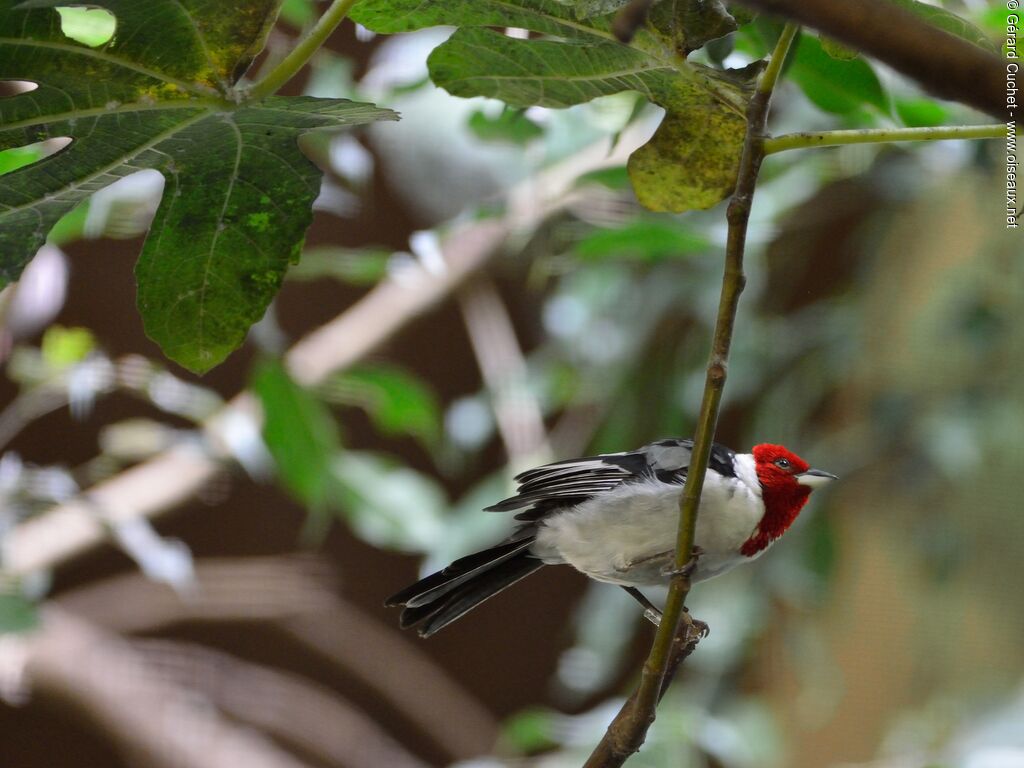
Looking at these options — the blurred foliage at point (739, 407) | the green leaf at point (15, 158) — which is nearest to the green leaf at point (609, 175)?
the blurred foliage at point (739, 407)

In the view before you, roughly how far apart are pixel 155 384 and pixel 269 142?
134 centimetres

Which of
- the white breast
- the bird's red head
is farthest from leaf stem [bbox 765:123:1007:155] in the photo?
the bird's red head

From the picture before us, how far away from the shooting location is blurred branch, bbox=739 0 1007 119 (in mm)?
292

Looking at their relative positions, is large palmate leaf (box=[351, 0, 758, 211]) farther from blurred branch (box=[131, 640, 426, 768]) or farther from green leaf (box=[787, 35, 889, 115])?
blurred branch (box=[131, 640, 426, 768])

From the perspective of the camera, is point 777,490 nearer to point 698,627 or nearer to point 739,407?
point 698,627

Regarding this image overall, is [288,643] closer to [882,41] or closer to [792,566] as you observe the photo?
[792,566]

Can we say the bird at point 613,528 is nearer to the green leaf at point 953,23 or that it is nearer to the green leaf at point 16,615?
the green leaf at point 953,23

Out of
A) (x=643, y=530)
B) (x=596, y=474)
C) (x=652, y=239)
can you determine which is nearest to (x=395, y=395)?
(x=652, y=239)

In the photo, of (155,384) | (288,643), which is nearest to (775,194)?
(155,384)

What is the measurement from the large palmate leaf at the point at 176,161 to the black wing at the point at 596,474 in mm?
503

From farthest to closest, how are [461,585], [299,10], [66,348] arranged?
1. [66,348]
2. [299,10]
3. [461,585]

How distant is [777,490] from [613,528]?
0.27 meters

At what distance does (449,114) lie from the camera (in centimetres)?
200

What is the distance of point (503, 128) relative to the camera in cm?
171
